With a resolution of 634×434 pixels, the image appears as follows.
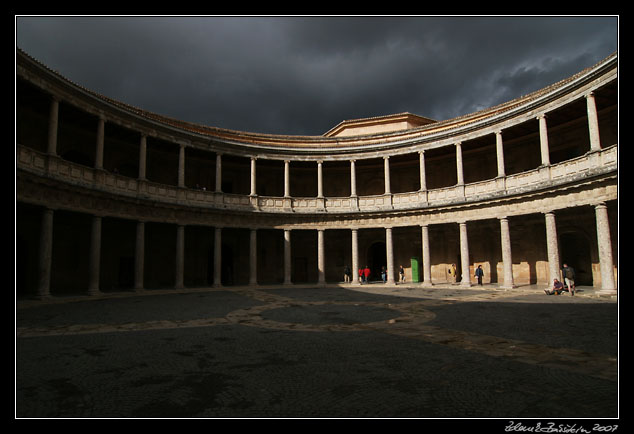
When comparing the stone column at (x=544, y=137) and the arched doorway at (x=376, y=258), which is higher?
the stone column at (x=544, y=137)

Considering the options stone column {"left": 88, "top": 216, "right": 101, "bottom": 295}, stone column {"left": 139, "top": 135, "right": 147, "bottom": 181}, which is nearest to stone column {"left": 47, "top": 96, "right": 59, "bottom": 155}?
stone column {"left": 88, "top": 216, "right": 101, "bottom": 295}

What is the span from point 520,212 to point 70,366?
20.9 m

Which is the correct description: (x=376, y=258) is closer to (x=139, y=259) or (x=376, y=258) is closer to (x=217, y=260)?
(x=217, y=260)

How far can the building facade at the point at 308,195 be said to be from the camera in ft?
55.3

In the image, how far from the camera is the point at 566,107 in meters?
18.8

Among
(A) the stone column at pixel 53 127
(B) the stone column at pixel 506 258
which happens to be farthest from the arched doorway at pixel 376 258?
(A) the stone column at pixel 53 127

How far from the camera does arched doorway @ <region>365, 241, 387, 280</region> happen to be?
28.9 meters

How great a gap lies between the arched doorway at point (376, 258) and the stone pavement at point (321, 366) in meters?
18.2

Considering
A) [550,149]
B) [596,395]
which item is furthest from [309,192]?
[596,395]

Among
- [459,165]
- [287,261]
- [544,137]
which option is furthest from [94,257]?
[544,137]

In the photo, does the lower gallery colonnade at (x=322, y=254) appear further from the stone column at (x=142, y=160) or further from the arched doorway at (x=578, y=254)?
the stone column at (x=142, y=160)

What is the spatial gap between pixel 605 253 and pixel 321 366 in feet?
53.9

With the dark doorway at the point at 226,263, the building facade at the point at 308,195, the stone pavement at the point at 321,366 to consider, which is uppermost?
the building facade at the point at 308,195

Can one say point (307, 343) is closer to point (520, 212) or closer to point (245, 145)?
point (520, 212)
